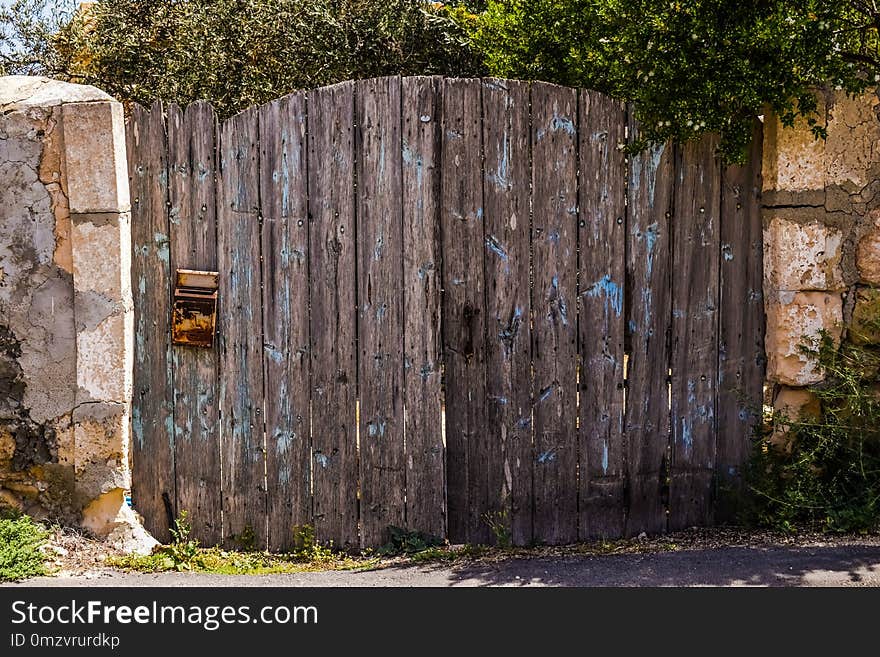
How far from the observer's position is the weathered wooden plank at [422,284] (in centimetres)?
400

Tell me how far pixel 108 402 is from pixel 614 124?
2658 millimetres

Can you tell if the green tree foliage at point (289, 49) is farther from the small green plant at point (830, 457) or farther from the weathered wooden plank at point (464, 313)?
the small green plant at point (830, 457)

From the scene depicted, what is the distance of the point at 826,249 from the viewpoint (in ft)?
12.7

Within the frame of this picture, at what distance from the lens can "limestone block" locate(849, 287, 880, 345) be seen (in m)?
3.88

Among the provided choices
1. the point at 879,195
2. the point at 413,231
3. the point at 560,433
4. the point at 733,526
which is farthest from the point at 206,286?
the point at 879,195

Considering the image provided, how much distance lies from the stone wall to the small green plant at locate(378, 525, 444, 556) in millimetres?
1810

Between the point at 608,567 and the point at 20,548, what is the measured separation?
2536 mm

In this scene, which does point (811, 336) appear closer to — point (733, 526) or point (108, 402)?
point (733, 526)

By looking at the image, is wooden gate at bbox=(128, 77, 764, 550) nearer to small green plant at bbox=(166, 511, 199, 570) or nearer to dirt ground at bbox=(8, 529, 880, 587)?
small green plant at bbox=(166, 511, 199, 570)

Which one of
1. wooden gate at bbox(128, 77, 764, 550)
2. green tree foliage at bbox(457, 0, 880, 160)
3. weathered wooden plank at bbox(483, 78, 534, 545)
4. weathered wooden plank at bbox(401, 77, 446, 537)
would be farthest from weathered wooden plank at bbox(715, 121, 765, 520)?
weathered wooden plank at bbox(401, 77, 446, 537)

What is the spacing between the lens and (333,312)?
13.3 ft

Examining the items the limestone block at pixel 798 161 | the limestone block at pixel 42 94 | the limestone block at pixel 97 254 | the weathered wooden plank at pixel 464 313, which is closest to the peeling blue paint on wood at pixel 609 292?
the weathered wooden plank at pixel 464 313

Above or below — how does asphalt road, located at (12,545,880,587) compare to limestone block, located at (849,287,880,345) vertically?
below

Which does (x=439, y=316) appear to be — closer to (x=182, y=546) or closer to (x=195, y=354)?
(x=195, y=354)
